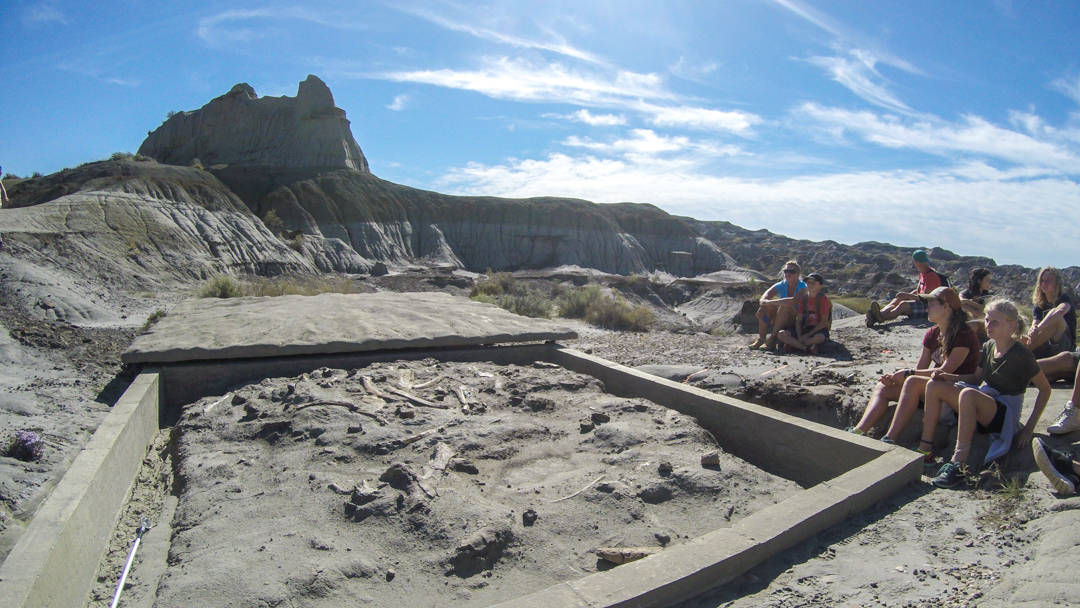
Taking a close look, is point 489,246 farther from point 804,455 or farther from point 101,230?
point 804,455

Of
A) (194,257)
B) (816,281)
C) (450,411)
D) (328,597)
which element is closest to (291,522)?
(328,597)

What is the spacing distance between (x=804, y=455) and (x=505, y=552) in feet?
7.81

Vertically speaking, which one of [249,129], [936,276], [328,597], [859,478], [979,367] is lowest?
[328,597]

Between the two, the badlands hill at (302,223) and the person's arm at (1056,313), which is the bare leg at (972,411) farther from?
the badlands hill at (302,223)

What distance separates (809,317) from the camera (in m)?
9.13

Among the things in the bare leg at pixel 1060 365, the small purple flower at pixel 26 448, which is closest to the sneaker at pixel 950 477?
the bare leg at pixel 1060 365

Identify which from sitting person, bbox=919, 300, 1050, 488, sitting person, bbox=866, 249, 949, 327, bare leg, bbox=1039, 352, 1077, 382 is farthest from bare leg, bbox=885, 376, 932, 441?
sitting person, bbox=866, 249, 949, 327

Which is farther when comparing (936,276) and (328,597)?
(936,276)

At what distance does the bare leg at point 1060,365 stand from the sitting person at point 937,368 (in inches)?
41.5

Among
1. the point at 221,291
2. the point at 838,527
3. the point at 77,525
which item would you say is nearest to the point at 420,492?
the point at 77,525

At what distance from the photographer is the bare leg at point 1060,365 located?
5.02 meters

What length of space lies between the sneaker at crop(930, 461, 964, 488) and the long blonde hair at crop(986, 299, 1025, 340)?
971 millimetres

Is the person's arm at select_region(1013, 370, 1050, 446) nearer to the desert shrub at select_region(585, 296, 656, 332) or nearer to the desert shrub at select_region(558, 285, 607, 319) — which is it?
the desert shrub at select_region(585, 296, 656, 332)

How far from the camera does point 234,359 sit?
6.36 metres
